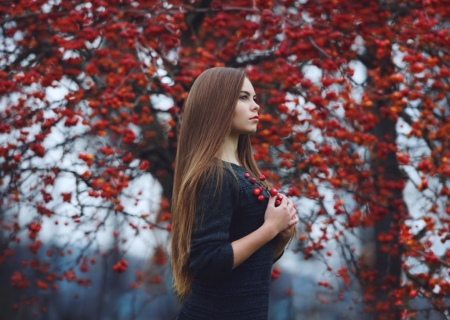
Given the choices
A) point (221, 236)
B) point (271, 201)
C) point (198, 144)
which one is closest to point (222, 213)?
point (221, 236)

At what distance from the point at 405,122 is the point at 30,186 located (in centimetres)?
332

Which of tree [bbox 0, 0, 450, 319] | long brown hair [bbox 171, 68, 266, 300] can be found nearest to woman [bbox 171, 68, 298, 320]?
long brown hair [bbox 171, 68, 266, 300]

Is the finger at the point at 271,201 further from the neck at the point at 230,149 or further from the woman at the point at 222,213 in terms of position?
the neck at the point at 230,149

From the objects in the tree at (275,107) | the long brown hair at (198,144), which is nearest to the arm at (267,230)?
the long brown hair at (198,144)

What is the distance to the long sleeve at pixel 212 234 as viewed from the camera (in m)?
1.69

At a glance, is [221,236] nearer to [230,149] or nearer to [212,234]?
[212,234]

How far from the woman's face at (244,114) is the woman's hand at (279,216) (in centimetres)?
27

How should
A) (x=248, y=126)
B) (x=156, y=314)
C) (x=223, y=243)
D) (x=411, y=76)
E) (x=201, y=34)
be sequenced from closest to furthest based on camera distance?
(x=223, y=243), (x=248, y=126), (x=411, y=76), (x=201, y=34), (x=156, y=314)

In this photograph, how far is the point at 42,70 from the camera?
15.0 ft

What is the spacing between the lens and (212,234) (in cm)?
171

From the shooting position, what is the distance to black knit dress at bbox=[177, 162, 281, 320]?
1704 millimetres

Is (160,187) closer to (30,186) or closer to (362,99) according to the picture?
(30,186)

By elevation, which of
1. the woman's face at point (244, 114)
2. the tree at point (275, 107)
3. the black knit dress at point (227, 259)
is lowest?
the tree at point (275, 107)

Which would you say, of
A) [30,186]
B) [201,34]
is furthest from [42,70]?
[201,34]
